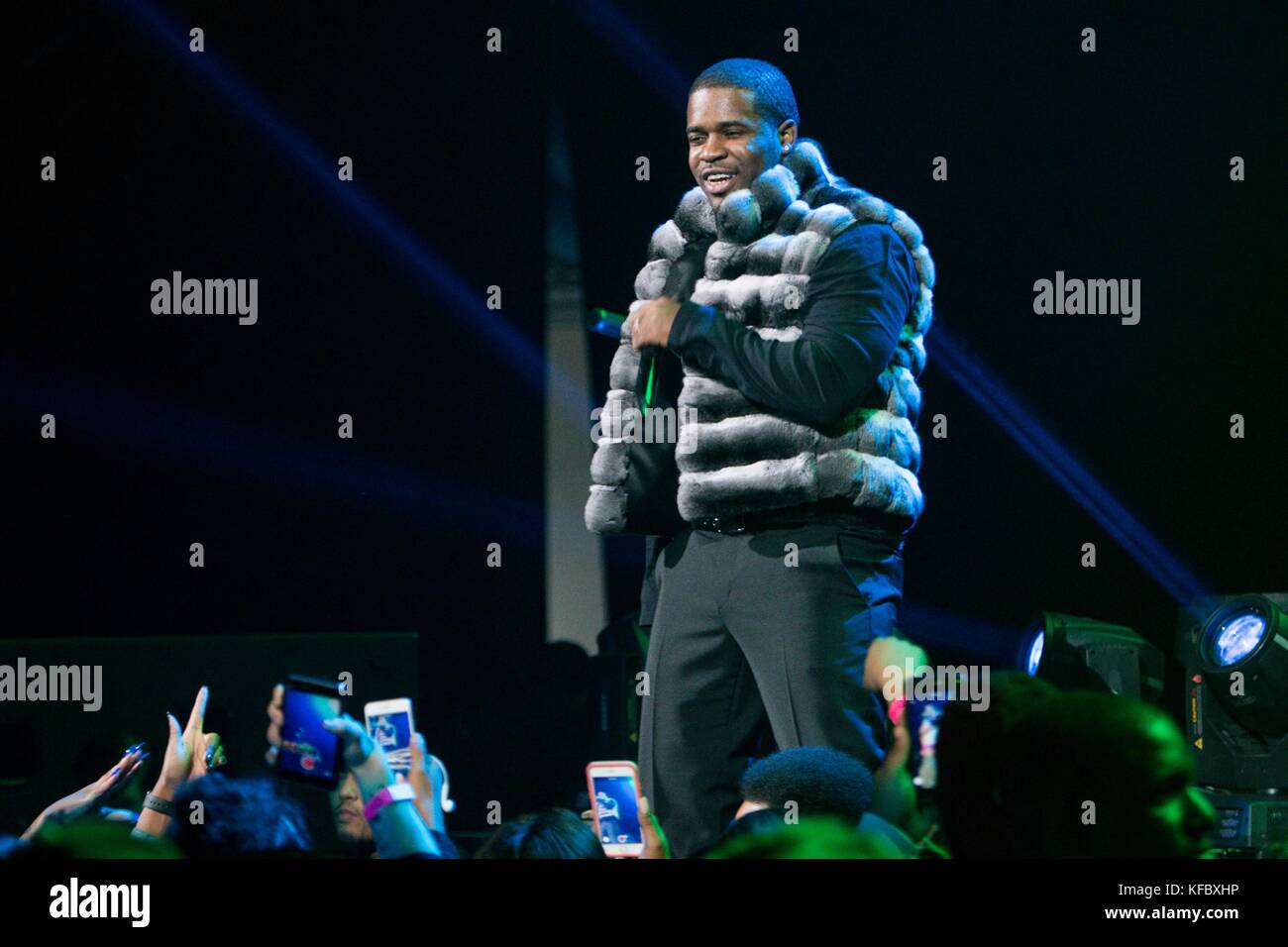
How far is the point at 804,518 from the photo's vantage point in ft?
10.8

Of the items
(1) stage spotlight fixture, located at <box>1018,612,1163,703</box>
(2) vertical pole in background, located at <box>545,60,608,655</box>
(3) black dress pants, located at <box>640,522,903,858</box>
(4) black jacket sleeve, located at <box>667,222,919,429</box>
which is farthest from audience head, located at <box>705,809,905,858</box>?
(2) vertical pole in background, located at <box>545,60,608,655</box>

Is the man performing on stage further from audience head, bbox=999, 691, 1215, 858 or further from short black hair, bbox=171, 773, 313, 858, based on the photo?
audience head, bbox=999, 691, 1215, 858

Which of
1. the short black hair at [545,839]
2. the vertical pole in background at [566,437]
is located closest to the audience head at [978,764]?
the short black hair at [545,839]

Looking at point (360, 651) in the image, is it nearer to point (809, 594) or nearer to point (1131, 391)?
point (809, 594)

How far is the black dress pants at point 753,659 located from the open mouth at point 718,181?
0.75m

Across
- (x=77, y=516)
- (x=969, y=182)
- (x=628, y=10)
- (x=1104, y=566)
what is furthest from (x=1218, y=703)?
(x=77, y=516)

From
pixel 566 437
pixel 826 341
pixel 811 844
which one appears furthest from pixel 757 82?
pixel 811 844

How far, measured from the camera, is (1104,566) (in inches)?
174

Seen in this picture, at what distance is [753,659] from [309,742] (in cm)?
90

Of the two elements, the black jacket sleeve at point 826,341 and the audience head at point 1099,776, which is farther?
the black jacket sleeve at point 826,341

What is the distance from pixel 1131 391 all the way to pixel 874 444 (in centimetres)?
141

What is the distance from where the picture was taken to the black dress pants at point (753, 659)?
3.20 metres

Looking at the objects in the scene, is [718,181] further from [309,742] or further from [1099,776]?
[1099,776]

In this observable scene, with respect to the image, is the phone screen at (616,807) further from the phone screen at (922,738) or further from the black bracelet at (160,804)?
the black bracelet at (160,804)
